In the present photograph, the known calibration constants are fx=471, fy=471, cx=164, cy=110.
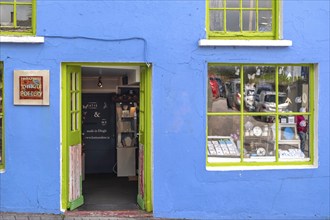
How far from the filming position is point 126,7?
7.51 meters

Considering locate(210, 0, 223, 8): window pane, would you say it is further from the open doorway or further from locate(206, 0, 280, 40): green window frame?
the open doorway

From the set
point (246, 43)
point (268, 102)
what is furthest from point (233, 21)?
point (268, 102)

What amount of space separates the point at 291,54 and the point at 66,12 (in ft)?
12.1

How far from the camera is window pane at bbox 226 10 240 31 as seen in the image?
7.82m

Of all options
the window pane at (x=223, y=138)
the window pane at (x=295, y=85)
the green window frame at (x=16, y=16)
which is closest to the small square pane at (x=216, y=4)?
the window pane at (x=295, y=85)

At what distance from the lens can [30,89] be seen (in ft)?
24.2

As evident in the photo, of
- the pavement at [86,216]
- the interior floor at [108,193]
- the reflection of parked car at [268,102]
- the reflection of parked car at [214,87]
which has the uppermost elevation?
the reflection of parked car at [214,87]

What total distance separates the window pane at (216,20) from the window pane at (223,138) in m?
1.48

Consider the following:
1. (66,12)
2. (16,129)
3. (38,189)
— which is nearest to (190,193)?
(38,189)

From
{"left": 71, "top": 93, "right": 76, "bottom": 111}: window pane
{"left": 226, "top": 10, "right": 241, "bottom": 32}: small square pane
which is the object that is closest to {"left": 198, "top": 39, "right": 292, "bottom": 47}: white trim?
{"left": 226, "top": 10, "right": 241, "bottom": 32}: small square pane

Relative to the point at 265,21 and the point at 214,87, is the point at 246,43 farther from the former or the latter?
the point at 214,87

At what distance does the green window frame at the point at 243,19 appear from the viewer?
7.77 m

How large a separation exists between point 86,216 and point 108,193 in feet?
4.79

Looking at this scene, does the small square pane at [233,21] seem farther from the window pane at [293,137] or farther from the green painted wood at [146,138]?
the window pane at [293,137]
